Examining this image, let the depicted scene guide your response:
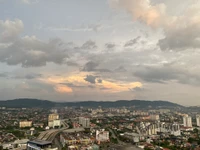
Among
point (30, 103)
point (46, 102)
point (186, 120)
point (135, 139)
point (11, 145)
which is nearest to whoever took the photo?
point (11, 145)

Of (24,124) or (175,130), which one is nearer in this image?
(175,130)

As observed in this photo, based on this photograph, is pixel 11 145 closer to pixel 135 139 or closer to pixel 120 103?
pixel 135 139

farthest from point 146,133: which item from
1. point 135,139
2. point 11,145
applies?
point 11,145

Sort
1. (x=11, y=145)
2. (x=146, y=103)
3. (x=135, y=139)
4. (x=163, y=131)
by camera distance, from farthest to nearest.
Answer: (x=146, y=103)
(x=163, y=131)
(x=135, y=139)
(x=11, y=145)

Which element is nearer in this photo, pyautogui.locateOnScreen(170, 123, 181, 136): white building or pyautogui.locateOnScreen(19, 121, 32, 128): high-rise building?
pyautogui.locateOnScreen(170, 123, 181, 136): white building

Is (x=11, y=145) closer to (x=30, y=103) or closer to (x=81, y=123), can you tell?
(x=81, y=123)

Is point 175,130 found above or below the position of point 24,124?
below

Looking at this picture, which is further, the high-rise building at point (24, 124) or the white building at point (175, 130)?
the high-rise building at point (24, 124)

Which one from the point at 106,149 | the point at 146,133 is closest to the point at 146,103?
the point at 146,133

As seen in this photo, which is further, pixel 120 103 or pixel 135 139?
pixel 120 103
